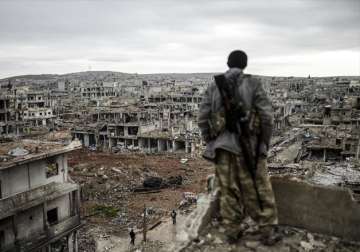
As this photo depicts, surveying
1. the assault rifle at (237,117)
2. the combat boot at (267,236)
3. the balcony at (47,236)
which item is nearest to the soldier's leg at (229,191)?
the assault rifle at (237,117)

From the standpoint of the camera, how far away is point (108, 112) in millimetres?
54500

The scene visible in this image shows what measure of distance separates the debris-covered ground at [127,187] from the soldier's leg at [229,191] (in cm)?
1596

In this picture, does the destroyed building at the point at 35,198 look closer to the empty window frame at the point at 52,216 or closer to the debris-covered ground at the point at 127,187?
the empty window frame at the point at 52,216

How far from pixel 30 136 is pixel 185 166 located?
49.1 feet

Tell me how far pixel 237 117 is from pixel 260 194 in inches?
41.6

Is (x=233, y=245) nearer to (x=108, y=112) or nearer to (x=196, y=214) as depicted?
(x=196, y=214)

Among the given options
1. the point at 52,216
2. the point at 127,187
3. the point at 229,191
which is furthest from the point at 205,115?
the point at 127,187

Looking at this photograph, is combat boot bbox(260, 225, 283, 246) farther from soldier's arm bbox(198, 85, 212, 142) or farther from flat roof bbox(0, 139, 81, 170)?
flat roof bbox(0, 139, 81, 170)

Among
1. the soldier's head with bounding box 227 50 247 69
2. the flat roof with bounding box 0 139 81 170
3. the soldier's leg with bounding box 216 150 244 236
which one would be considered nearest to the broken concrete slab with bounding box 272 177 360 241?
the soldier's leg with bounding box 216 150 244 236

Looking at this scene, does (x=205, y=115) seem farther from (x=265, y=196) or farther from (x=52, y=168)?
(x=52, y=168)

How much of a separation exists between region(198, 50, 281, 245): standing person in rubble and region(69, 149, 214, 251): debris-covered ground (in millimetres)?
16090

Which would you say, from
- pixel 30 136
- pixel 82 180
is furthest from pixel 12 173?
pixel 30 136

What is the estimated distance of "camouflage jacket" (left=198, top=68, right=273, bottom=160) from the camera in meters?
4.51

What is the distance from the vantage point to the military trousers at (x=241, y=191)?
4668mm
